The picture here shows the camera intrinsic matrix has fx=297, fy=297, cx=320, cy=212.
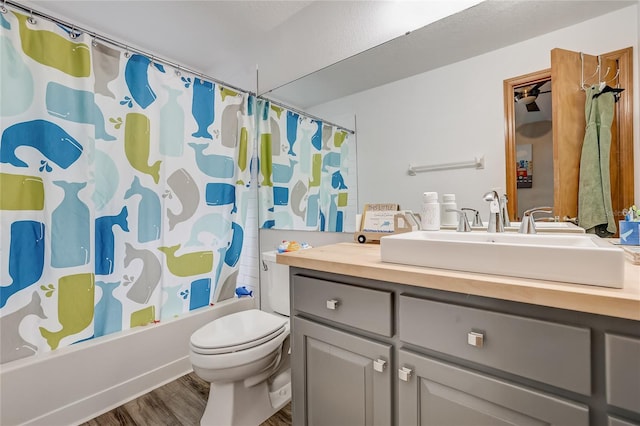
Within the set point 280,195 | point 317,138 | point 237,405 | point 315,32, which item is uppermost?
point 315,32

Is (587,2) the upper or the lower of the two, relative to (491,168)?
upper

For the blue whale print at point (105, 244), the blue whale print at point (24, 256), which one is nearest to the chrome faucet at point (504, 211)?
the blue whale print at point (105, 244)

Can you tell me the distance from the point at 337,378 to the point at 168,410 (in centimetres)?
112

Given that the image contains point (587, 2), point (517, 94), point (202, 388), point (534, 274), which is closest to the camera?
point (534, 274)

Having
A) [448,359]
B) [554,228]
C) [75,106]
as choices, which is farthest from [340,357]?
[75,106]

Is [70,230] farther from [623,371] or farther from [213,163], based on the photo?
[623,371]

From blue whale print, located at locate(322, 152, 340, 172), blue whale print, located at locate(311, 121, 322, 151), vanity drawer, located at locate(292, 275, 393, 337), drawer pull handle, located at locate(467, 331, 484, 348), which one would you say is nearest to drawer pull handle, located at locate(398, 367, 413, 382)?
vanity drawer, located at locate(292, 275, 393, 337)

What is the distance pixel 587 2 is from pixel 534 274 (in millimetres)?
1121

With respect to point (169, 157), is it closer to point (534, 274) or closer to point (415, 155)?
point (415, 155)

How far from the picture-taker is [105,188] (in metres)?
1.63

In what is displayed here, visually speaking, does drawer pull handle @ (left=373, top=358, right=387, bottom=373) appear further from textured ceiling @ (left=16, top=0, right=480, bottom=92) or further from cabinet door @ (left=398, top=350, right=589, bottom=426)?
textured ceiling @ (left=16, top=0, right=480, bottom=92)

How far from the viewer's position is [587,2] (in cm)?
111

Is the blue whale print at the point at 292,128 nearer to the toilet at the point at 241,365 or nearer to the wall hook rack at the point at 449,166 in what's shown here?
the wall hook rack at the point at 449,166

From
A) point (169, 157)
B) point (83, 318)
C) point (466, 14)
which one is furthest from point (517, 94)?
point (83, 318)
